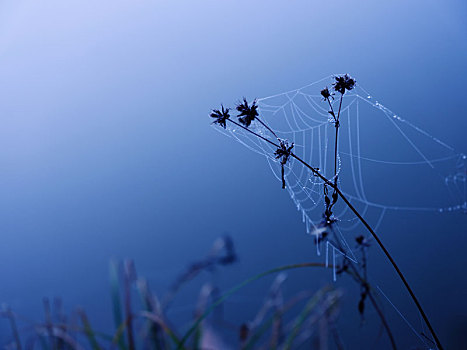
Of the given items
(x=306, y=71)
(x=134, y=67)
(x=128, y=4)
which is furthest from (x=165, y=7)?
(x=306, y=71)

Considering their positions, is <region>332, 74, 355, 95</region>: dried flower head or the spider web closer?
<region>332, 74, 355, 95</region>: dried flower head

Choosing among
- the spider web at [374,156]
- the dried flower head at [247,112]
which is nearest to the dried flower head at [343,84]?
the dried flower head at [247,112]

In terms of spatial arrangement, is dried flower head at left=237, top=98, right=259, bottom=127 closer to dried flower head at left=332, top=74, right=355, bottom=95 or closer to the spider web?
dried flower head at left=332, top=74, right=355, bottom=95

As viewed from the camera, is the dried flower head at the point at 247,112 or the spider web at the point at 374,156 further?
the spider web at the point at 374,156

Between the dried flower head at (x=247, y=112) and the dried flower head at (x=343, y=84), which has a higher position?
the dried flower head at (x=343, y=84)

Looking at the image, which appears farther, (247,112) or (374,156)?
(374,156)

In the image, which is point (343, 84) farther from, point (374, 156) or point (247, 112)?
point (374, 156)

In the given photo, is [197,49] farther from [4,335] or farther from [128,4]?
[4,335]

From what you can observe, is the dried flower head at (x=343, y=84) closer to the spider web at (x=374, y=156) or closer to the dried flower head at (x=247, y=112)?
the dried flower head at (x=247, y=112)

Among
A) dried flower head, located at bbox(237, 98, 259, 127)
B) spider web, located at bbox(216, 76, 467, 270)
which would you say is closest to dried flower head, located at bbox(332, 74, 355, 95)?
dried flower head, located at bbox(237, 98, 259, 127)

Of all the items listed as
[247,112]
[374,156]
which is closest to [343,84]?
[247,112]

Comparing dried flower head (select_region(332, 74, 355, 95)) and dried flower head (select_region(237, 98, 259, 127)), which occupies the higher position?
dried flower head (select_region(332, 74, 355, 95))
